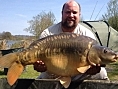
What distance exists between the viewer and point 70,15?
3.09m

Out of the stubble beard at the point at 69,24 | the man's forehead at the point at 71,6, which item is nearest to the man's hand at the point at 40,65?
the stubble beard at the point at 69,24

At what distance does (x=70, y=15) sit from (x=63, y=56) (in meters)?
0.89

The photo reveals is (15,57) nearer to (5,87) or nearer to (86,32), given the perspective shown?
(5,87)

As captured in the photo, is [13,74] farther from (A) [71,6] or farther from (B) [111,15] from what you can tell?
(B) [111,15]

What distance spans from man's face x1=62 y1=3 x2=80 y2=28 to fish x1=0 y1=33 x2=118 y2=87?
0.71 m

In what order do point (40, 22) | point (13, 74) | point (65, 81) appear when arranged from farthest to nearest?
point (40, 22)
point (65, 81)
point (13, 74)

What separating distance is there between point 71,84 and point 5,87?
2.22 feet

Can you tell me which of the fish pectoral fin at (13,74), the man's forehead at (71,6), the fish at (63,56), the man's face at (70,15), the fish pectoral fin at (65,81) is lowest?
the fish pectoral fin at (65,81)

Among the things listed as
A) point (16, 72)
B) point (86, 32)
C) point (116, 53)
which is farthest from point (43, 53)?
point (86, 32)

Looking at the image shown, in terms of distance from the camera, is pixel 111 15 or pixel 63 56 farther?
pixel 111 15

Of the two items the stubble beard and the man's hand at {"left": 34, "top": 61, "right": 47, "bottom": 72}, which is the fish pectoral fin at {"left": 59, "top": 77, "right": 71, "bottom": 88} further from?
the stubble beard

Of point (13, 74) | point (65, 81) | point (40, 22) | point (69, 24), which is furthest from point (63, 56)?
point (40, 22)

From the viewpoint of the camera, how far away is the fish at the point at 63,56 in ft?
7.39

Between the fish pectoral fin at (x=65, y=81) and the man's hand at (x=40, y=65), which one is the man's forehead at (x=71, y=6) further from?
the fish pectoral fin at (x=65, y=81)
